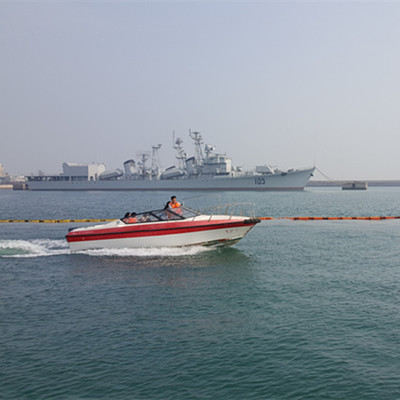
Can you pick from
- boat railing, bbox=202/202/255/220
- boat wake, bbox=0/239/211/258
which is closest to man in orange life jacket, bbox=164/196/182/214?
boat wake, bbox=0/239/211/258

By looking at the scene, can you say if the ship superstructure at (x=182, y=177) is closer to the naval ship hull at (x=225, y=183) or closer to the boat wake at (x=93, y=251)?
the naval ship hull at (x=225, y=183)

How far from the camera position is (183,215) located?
20.6 m

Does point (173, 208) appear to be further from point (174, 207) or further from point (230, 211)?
point (230, 211)

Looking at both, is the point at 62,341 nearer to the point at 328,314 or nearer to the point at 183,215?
the point at 328,314

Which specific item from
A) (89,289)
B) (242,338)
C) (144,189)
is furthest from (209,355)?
(144,189)

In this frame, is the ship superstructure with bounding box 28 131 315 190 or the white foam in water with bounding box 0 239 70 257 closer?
the white foam in water with bounding box 0 239 70 257

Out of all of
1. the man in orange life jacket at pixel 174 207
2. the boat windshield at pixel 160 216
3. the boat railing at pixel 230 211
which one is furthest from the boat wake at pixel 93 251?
the boat railing at pixel 230 211

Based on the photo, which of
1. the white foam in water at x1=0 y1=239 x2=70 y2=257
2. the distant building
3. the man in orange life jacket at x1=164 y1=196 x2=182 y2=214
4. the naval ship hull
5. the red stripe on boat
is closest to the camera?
the red stripe on boat

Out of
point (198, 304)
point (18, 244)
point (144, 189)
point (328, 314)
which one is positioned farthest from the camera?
point (144, 189)

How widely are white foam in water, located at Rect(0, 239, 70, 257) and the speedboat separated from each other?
1.85 m

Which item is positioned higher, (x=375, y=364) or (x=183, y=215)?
(x=183, y=215)

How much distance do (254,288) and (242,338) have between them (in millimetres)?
4578

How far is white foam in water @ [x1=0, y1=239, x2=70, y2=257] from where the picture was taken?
21.2 m

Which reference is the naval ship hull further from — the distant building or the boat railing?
the boat railing
